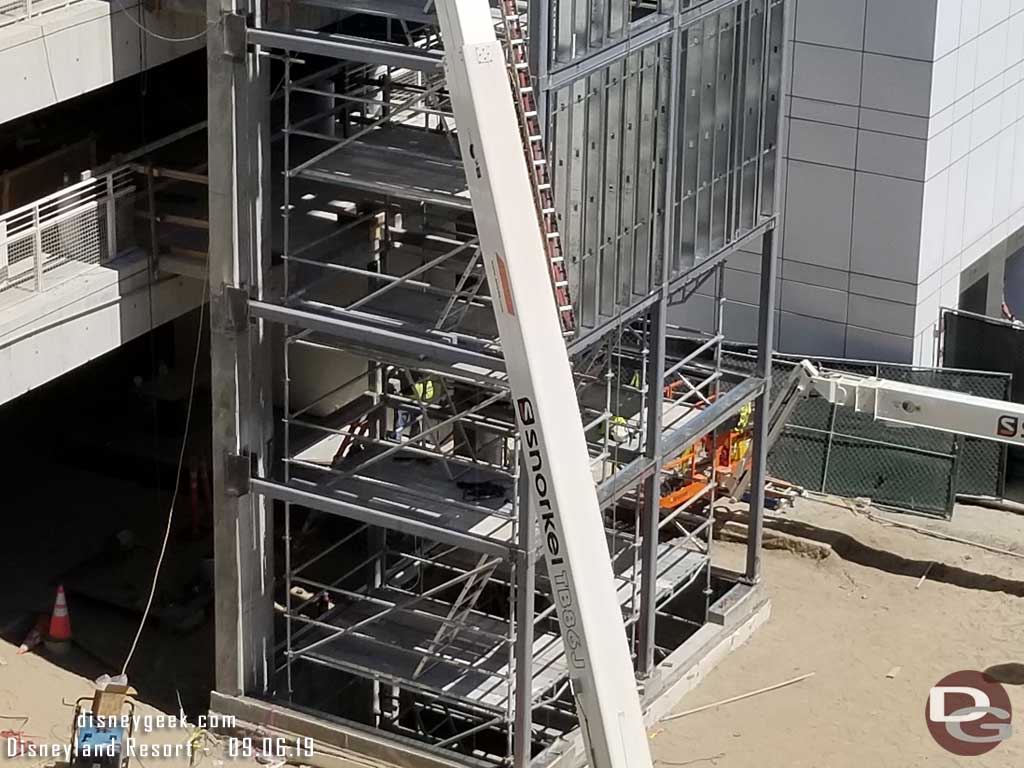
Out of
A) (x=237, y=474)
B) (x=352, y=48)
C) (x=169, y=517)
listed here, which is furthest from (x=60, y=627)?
(x=352, y=48)

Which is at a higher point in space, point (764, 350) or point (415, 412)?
point (764, 350)

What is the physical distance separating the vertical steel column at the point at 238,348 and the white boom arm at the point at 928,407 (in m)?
7.61

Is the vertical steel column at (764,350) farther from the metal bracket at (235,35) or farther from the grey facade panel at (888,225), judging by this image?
the metal bracket at (235,35)

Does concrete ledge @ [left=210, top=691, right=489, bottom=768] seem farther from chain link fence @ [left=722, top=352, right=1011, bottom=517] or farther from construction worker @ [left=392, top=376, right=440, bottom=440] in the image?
chain link fence @ [left=722, top=352, right=1011, bottom=517]

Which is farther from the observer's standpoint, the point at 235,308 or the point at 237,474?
the point at 237,474

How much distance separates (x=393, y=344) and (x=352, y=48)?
2.79 m

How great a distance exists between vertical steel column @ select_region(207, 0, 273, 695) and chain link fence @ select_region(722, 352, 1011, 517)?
330 inches

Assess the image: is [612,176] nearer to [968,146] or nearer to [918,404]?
[918,404]

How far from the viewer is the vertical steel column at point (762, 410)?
2228cm

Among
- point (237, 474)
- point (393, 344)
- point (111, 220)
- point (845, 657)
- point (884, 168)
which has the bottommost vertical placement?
point (845, 657)

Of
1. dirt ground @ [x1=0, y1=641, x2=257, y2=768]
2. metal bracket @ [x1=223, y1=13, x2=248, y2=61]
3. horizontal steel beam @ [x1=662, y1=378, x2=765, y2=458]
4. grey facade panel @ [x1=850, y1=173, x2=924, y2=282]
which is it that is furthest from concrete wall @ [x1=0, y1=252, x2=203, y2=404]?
grey facade panel @ [x1=850, y1=173, x2=924, y2=282]

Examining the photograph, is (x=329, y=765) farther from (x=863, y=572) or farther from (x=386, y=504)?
(x=863, y=572)

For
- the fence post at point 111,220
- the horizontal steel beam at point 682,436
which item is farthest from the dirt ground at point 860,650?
the fence post at point 111,220

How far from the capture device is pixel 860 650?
894 inches
